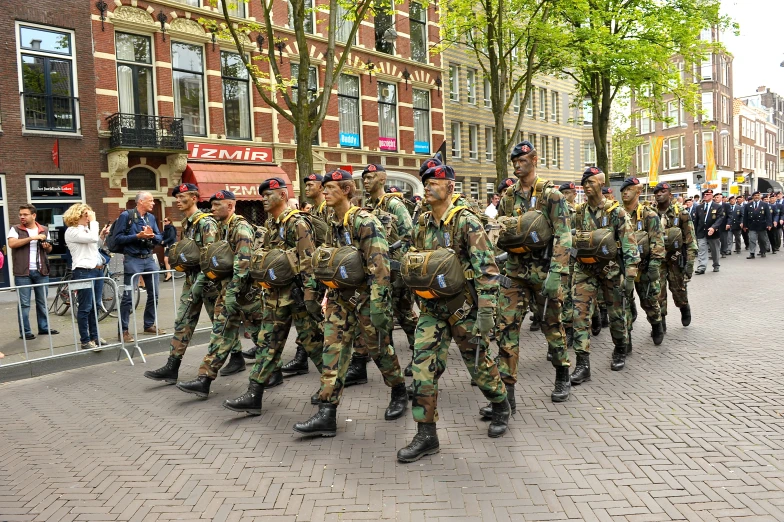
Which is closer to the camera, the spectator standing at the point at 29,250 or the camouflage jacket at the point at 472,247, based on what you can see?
the camouflage jacket at the point at 472,247

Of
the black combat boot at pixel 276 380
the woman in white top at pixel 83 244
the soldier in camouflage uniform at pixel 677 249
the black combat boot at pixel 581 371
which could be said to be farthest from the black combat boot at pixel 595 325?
the woman in white top at pixel 83 244

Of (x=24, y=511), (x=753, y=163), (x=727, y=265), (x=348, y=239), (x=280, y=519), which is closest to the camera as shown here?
(x=280, y=519)

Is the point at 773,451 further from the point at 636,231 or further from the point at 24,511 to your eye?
the point at 24,511

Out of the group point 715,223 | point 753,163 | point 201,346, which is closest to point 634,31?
point 715,223

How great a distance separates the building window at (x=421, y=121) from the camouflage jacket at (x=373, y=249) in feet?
75.1

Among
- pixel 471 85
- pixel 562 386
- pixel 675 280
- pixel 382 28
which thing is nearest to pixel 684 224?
pixel 675 280

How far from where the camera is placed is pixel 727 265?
1761 cm

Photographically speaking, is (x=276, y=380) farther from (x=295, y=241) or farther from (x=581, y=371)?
(x=581, y=371)

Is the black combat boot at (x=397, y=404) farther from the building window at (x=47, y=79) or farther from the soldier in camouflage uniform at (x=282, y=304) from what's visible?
the building window at (x=47, y=79)

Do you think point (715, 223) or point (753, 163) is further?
point (753, 163)

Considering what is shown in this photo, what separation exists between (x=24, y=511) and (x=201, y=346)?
16.4 feet

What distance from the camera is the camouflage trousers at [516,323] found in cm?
519

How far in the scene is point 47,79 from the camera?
16.0 meters

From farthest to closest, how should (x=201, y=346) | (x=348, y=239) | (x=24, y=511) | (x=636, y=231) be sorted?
(x=201, y=346)
(x=636, y=231)
(x=348, y=239)
(x=24, y=511)
